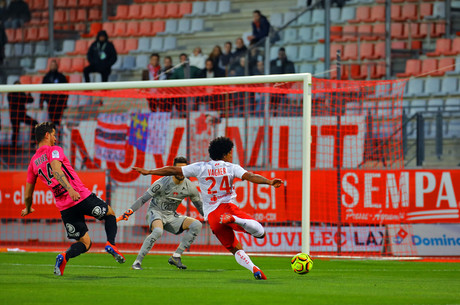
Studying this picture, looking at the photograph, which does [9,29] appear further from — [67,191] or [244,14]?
[67,191]

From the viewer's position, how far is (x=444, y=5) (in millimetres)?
20781

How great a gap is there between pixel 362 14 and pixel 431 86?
3.06 metres

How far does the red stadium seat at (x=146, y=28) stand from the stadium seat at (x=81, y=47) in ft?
5.72

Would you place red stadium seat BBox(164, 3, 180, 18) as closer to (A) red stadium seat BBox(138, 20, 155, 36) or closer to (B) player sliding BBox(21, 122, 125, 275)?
(A) red stadium seat BBox(138, 20, 155, 36)

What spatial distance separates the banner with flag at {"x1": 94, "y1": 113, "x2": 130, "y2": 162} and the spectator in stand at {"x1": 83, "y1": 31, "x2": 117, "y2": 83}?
426cm

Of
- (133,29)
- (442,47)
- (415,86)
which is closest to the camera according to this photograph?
(415,86)

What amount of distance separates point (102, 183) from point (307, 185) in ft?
23.6

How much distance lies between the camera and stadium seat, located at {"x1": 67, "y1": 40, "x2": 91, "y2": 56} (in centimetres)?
2727

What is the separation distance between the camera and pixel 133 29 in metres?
27.3

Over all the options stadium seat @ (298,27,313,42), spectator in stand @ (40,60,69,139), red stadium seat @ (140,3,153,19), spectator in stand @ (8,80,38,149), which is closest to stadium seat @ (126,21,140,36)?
red stadium seat @ (140,3,153,19)

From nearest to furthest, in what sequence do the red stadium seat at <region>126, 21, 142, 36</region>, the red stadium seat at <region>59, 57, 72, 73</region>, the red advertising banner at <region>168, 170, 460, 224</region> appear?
the red advertising banner at <region>168, 170, 460, 224</region>
the red stadium seat at <region>59, 57, 72, 73</region>
the red stadium seat at <region>126, 21, 142, 36</region>

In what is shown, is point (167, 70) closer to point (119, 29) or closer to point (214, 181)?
point (119, 29)

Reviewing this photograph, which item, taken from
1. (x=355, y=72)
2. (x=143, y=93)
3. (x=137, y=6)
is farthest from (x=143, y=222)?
(x=137, y=6)

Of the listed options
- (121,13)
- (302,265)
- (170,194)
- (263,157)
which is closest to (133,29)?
(121,13)
